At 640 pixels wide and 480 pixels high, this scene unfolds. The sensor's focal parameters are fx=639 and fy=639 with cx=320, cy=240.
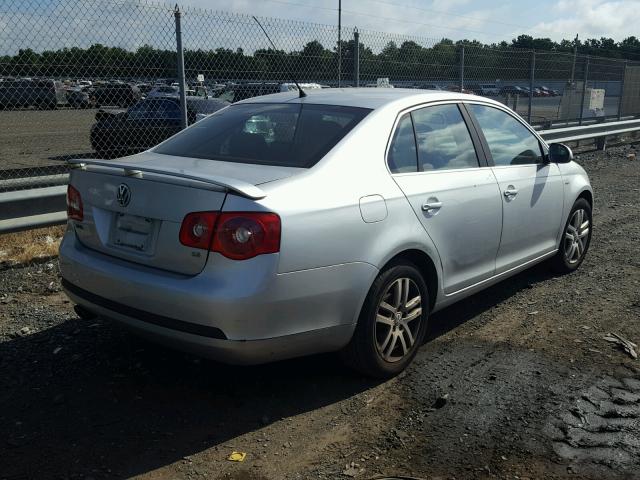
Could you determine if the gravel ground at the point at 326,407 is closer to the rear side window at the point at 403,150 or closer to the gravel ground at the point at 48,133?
the rear side window at the point at 403,150

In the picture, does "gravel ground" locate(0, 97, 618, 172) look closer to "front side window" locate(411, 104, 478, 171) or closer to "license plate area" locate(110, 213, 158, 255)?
"license plate area" locate(110, 213, 158, 255)

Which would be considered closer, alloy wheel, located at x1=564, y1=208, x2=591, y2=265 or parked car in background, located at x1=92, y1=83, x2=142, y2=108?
alloy wheel, located at x1=564, y1=208, x2=591, y2=265

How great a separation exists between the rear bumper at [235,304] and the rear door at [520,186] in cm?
169

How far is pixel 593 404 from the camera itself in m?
3.57

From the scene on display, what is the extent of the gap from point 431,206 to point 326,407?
4.44 ft

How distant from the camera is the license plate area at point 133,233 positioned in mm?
3246

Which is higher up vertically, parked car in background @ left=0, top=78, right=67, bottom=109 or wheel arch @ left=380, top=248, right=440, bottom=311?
parked car in background @ left=0, top=78, right=67, bottom=109

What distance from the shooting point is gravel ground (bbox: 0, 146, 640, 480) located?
9.85ft

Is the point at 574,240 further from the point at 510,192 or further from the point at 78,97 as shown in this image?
the point at 78,97

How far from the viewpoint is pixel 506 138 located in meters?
4.99

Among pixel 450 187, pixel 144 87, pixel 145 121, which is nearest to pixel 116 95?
pixel 144 87

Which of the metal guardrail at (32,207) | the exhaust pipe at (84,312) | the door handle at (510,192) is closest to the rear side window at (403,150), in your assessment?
the door handle at (510,192)

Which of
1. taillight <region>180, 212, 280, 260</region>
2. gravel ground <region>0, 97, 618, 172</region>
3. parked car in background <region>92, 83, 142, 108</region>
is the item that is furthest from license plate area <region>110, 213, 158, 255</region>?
gravel ground <region>0, 97, 618, 172</region>

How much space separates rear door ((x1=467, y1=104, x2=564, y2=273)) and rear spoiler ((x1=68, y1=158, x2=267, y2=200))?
2.21 m
